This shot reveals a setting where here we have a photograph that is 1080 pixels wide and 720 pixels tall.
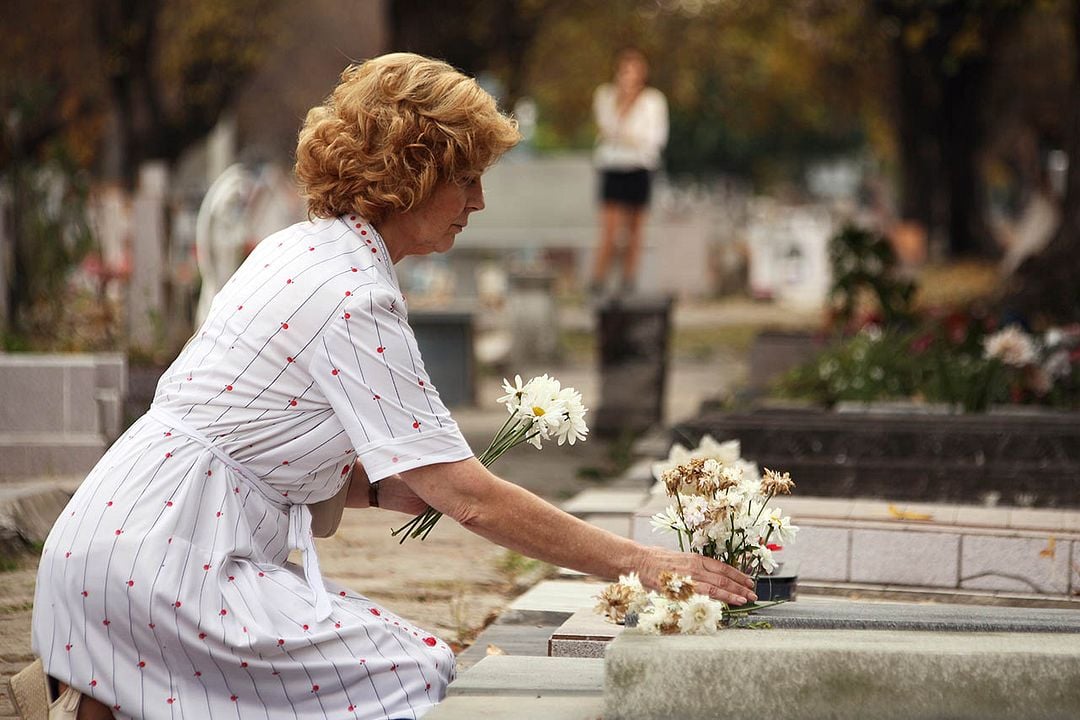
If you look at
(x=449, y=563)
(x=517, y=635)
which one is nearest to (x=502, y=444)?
(x=517, y=635)

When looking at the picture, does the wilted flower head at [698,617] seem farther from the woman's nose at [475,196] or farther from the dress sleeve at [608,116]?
the dress sleeve at [608,116]

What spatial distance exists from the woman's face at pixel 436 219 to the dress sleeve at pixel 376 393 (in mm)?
228

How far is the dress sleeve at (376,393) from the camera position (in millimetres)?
3156

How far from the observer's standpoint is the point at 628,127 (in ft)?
46.5

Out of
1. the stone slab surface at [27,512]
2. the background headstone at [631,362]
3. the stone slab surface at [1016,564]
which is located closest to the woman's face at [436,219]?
the stone slab surface at [1016,564]

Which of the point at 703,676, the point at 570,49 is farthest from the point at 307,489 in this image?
the point at 570,49

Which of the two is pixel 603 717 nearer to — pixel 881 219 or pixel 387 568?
pixel 387 568

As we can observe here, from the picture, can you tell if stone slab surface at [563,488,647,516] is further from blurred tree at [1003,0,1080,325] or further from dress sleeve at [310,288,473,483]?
blurred tree at [1003,0,1080,325]

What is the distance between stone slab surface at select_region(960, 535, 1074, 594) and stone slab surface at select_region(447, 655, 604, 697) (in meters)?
1.95

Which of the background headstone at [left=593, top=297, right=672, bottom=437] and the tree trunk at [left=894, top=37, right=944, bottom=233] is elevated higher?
the tree trunk at [left=894, top=37, right=944, bottom=233]

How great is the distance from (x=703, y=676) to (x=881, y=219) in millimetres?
40801

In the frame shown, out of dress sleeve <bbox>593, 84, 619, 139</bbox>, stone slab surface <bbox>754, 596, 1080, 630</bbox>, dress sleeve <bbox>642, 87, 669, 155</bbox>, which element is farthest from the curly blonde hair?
dress sleeve <bbox>593, 84, 619, 139</bbox>

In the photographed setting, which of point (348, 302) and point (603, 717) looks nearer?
point (603, 717)

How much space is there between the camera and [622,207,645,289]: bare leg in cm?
1264
